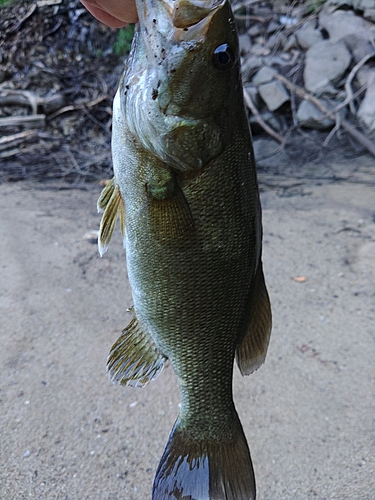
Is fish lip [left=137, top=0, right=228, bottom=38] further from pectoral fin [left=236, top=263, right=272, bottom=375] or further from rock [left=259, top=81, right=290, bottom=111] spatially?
rock [left=259, top=81, right=290, bottom=111]

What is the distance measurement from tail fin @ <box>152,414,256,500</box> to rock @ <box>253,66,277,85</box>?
23.2 feet

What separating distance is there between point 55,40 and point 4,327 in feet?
25.7

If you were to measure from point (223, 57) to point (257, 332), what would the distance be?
74cm

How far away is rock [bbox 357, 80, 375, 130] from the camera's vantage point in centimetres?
697

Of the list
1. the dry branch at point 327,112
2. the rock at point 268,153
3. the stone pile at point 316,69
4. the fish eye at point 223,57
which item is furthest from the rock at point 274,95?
the fish eye at point 223,57

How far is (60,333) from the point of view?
11.4ft

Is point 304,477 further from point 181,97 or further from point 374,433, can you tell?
point 181,97

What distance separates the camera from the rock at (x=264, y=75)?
7.78 metres

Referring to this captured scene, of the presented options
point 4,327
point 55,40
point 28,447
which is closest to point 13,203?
point 4,327

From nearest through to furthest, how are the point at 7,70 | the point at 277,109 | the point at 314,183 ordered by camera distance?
the point at 314,183 < the point at 277,109 < the point at 7,70

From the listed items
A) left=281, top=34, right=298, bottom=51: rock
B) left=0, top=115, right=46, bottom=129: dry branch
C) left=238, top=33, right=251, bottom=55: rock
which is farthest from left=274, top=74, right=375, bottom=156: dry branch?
left=0, top=115, right=46, bottom=129: dry branch

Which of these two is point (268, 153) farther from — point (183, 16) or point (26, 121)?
point (183, 16)

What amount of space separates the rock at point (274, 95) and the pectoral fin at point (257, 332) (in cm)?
659

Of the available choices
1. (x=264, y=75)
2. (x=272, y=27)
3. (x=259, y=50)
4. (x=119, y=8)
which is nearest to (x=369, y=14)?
(x=272, y=27)
